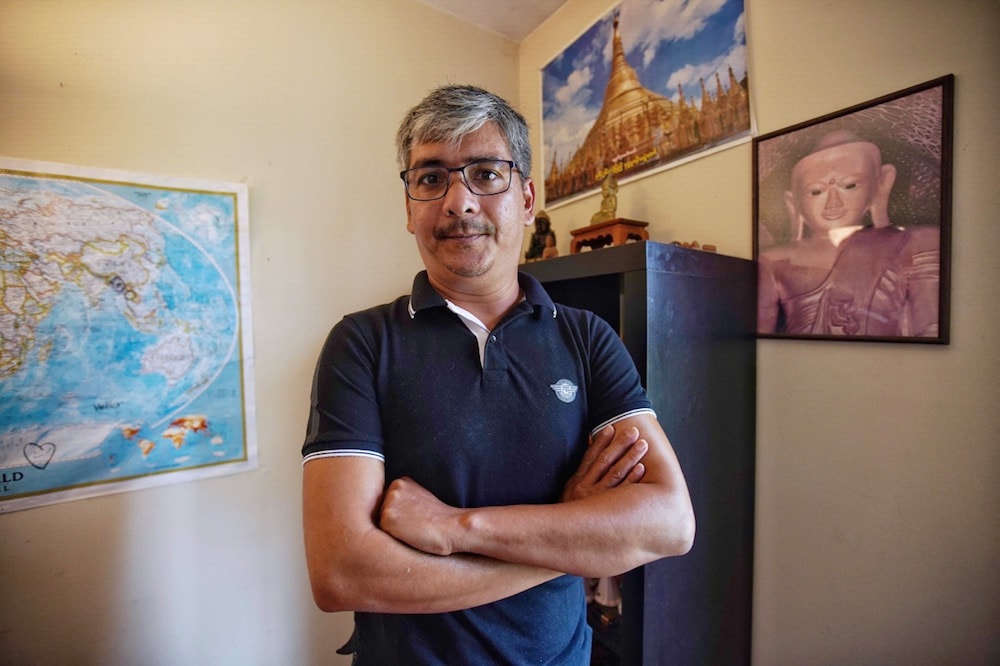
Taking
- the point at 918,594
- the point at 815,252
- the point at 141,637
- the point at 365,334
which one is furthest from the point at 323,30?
the point at 918,594

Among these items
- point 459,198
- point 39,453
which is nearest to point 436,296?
point 459,198

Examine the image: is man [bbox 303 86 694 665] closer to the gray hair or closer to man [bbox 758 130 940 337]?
the gray hair

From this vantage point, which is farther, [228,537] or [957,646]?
[228,537]

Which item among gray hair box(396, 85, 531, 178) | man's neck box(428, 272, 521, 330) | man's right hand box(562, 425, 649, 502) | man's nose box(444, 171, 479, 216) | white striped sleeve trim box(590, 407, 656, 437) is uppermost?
gray hair box(396, 85, 531, 178)

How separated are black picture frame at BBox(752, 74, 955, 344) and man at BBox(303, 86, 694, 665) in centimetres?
64

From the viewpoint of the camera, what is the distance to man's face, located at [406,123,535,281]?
2.84 feet

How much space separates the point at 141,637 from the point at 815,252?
2337mm

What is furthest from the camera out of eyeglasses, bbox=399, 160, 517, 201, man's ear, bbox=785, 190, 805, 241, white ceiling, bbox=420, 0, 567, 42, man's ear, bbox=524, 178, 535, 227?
white ceiling, bbox=420, 0, 567, 42

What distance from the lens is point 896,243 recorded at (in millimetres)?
985

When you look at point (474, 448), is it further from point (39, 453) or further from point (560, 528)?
point (39, 453)

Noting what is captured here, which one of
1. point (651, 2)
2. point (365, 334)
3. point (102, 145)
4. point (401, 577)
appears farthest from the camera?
point (651, 2)

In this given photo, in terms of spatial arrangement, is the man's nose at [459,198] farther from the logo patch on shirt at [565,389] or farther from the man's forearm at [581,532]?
the man's forearm at [581,532]

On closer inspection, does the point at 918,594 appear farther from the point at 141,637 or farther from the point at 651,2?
the point at 141,637

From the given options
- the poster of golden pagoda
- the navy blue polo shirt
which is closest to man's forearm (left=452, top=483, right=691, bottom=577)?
the navy blue polo shirt
